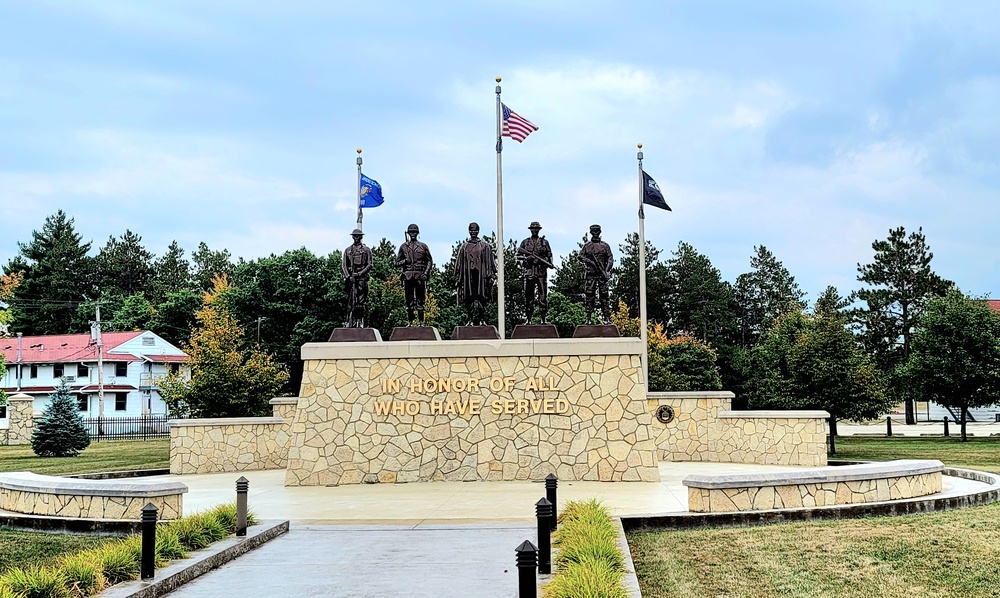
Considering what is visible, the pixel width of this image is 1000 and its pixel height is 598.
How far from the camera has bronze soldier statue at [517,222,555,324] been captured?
19.5 metres

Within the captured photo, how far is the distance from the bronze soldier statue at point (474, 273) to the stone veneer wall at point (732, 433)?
5749mm

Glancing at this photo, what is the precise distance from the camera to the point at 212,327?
41.4 metres

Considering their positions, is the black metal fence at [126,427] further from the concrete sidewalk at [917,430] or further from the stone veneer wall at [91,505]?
the stone veneer wall at [91,505]

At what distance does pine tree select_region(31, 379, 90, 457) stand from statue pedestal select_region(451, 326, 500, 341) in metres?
16.3

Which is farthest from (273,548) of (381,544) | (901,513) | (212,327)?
(212,327)

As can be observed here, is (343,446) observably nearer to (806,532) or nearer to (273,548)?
(273,548)

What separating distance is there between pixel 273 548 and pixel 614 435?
9122mm

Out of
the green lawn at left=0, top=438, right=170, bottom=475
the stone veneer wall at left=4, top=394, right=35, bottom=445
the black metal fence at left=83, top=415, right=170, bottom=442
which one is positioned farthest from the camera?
the black metal fence at left=83, top=415, right=170, bottom=442

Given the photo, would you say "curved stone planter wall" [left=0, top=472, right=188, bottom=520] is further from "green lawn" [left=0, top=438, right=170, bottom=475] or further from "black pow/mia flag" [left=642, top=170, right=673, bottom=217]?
"black pow/mia flag" [left=642, top=170, right=673, bottom=217]

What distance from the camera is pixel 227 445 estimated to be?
23031mm

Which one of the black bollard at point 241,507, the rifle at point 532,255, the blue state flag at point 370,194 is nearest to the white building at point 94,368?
the blue state flag at point 370,194

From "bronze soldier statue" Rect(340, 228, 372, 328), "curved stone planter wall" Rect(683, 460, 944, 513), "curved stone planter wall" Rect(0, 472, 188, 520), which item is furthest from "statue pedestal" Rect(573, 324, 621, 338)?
"curved stone planter wall" Rect(0, 472, 188, 520)

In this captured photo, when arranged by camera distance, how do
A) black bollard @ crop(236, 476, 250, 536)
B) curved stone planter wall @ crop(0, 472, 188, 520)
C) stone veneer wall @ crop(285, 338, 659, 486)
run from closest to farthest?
1. black bollard @ crop(236, 476, 250, 536)
2. curved stone planter wall @ crop(0, 472, 188, 520)
3. stone veneer wall @ crop(285, 338, 659, 486)

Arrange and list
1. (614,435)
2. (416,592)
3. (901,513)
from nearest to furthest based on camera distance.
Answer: (416,592) < (901,513) < (614,435)
